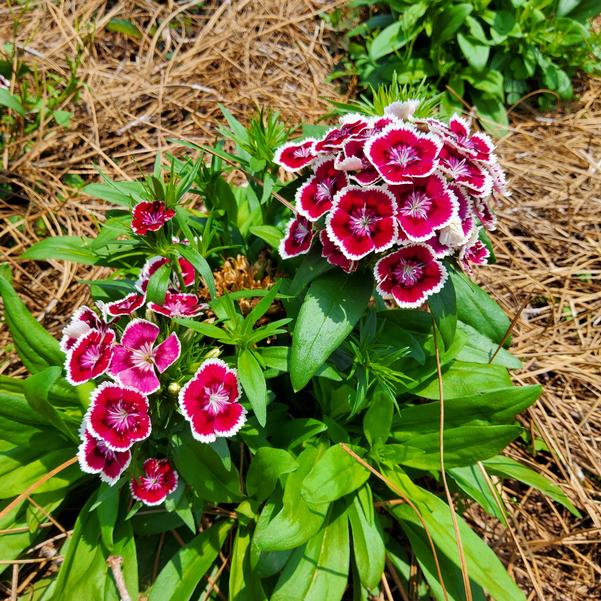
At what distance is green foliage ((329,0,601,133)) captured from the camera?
3.80 meters

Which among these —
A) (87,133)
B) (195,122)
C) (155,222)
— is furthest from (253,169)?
(87,133)

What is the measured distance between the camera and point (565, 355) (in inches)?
116

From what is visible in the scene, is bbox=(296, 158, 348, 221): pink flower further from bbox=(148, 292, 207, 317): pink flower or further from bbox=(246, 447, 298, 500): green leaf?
bbox=(246, 447, 298, 500): green leaf

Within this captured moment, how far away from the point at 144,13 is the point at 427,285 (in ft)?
11.7

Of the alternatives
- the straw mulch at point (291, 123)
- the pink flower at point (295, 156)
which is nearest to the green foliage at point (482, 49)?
the straw mulch at point (291, 123)

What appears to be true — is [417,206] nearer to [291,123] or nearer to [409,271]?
[409,271]

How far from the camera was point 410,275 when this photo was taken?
1820 millimetres

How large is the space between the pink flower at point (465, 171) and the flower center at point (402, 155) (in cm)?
10

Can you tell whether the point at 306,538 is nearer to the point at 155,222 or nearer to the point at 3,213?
the point at 155,222

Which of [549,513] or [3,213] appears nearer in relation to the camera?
[549,513]

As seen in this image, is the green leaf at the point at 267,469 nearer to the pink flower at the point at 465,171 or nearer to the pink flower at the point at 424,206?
the pink flower at the point at 424,206

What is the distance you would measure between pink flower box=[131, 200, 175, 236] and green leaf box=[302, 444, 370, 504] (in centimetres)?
102

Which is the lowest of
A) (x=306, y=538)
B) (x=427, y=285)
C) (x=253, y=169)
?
(x=306, y=538)

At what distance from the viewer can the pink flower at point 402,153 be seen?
1.72 metres
